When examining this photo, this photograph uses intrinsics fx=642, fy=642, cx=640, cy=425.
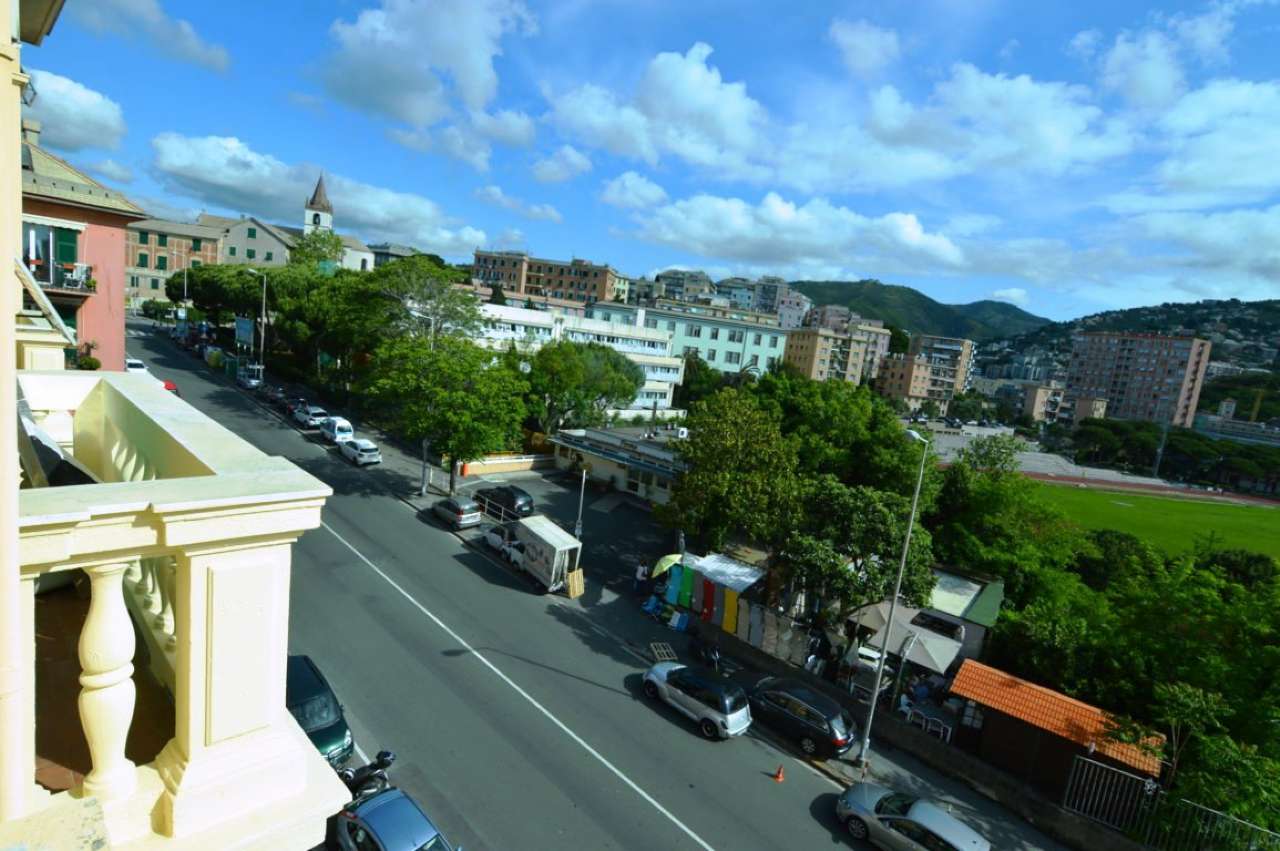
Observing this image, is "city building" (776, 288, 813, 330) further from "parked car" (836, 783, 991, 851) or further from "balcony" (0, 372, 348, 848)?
"balcony" (0, 372, 348, 848)

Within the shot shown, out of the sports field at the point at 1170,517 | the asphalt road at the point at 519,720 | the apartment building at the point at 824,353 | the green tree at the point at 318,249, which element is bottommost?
the sports field at the point at 1170,517

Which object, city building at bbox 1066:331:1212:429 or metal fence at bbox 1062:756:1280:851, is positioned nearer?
metal fence at bbox 1062:756:1280:851

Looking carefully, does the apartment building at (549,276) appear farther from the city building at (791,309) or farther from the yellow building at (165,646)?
the yellow building at (165,646)

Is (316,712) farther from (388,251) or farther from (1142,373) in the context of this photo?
(1142,373)

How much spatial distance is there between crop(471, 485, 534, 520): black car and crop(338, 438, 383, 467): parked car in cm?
600

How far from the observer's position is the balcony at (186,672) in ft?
5.71

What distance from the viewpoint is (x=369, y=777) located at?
34.6 ft

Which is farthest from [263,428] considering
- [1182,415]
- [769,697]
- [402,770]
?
[1182,415]

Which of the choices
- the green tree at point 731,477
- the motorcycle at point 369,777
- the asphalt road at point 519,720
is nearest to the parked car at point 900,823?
the asphalt road at point 519,720

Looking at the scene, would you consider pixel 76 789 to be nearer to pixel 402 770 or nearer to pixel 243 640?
pixel 243 640

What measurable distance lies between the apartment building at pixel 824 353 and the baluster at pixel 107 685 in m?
96.4

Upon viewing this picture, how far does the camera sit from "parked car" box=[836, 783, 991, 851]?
11.2 meters

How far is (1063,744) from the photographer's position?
13625 mm

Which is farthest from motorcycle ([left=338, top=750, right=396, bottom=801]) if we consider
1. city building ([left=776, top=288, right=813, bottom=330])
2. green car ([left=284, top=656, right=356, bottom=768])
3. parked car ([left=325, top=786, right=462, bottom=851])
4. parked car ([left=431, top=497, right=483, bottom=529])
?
city building ([left=776, top=288, right=813, bottom=330])
